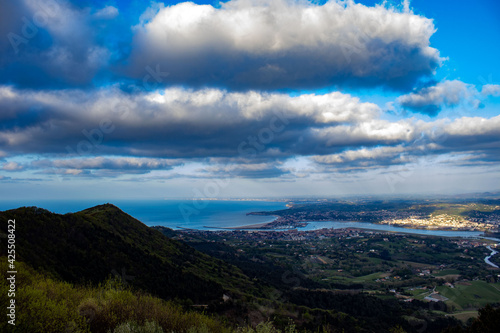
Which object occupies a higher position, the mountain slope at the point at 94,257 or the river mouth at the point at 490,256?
the mountain slope at the point at 94,257

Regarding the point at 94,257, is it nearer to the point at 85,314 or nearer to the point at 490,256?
the point at 85,314

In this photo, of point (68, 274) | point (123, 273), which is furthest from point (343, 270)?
point (68, 274)

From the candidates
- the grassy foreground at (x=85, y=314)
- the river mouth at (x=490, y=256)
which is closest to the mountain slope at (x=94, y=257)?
the grassy foreground at (x=85, y=314)

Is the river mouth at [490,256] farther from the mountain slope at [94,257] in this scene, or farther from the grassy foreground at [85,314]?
the grassy foreground at [85,314]

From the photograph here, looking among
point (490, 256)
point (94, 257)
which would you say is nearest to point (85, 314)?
point (94, 257)

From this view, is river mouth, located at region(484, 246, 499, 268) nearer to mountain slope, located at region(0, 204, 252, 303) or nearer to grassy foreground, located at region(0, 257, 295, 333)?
mountain slope, located at region(0, 204, 252, 303)

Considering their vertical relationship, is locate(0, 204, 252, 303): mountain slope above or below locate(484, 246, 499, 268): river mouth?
above

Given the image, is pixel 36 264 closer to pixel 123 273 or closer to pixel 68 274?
pixel 68 274

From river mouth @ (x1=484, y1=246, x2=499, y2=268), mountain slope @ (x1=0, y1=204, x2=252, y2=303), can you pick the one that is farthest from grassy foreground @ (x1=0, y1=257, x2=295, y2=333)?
river mouth @ (x1=484, y1=246, x2=499, y2=268)
